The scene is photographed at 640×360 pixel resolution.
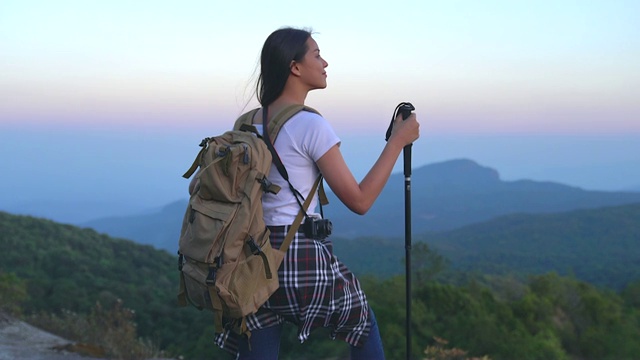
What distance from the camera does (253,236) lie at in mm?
2326

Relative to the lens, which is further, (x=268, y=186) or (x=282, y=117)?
(x=282, y=117)

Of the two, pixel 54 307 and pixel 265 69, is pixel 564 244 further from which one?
pixel 265 69

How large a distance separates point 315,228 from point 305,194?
130mm

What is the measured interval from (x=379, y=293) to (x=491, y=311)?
3.26m

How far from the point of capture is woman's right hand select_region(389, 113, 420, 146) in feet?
8.43

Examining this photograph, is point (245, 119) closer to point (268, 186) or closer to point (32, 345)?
point (268, 186)

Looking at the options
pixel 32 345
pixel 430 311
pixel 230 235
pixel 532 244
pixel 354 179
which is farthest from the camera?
pixel 532 244

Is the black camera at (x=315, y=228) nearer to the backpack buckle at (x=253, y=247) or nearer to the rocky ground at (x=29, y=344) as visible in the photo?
the backpack buckle at (x=253, y=247)

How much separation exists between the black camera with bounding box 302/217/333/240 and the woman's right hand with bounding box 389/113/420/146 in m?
0.42

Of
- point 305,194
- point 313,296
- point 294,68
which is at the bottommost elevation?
point 313,296

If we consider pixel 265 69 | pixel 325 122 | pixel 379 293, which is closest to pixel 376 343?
pixel 325 122

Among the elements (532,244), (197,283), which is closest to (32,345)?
(197,283)

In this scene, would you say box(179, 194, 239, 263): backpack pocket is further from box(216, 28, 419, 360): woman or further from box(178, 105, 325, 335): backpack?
box(216, 28, 419, 360): woman

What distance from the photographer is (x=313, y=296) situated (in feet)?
8.12
